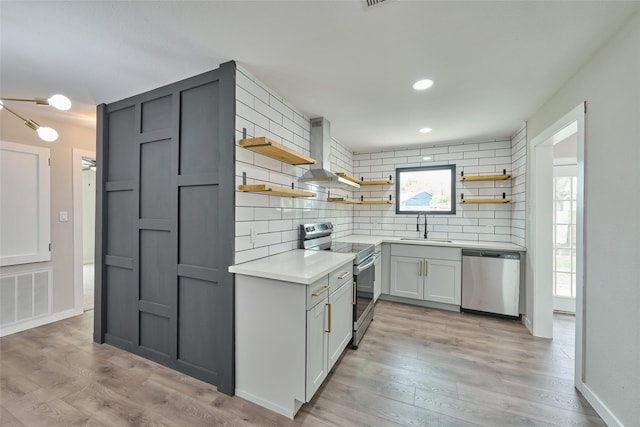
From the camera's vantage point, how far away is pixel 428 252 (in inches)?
139

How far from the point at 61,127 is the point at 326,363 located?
13.2 feet

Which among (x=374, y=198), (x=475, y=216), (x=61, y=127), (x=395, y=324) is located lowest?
(x=395, y=324)

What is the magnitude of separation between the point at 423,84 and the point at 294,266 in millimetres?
1809

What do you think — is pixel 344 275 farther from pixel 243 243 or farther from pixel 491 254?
pixel 491 254

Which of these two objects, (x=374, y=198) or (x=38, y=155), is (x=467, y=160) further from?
(x=38, y=155)

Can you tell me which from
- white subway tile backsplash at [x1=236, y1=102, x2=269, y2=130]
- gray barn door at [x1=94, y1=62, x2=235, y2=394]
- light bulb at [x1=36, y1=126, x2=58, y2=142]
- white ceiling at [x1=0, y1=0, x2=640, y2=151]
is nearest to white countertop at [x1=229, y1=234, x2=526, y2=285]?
gray barn door at [x1=94, y1=62, x2=235, y2=394]

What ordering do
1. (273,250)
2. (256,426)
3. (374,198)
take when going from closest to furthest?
1. (256,426)
2. (273,250)
3. (374,198)

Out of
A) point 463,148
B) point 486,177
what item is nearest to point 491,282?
point 486,177

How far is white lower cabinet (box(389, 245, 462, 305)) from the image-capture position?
135 inches

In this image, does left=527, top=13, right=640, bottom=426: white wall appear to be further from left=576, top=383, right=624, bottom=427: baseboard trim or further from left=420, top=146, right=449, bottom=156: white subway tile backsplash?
left=420, top=146, right=449, bottom=156: white subway tile backsplash

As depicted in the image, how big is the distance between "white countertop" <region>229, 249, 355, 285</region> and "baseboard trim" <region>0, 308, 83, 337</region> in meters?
2.87

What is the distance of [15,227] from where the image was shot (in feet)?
9.15

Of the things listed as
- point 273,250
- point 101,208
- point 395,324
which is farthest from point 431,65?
point 101,208

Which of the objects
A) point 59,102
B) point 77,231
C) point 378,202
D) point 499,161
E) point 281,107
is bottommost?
point 77,231
